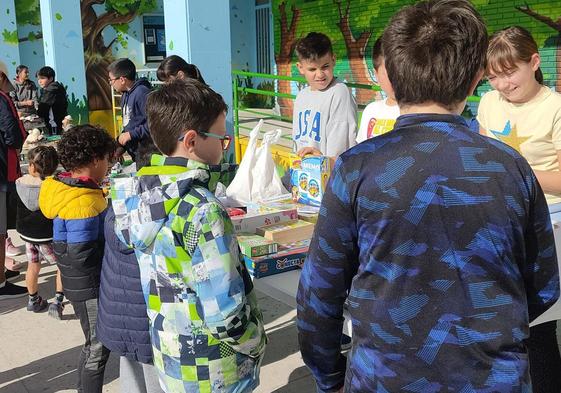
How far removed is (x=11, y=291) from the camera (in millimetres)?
4602

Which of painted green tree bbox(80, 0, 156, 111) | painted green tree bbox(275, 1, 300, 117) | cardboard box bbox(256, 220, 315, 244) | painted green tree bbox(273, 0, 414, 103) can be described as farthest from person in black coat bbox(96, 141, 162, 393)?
painted green tree bbox(80, 0, 156, 111)

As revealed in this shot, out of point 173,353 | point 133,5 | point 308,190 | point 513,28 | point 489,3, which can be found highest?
point 133,5

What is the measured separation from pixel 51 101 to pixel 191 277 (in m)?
9.57

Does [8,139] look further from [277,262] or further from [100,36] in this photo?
[100,36]

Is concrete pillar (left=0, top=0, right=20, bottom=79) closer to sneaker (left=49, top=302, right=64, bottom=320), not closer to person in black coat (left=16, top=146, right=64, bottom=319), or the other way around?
person in black coat (left=16, top=146, right=64, bottom=319)

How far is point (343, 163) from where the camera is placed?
3.86 feet

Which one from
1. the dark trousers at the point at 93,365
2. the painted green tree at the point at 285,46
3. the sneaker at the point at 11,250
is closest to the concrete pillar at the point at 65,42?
the painted green tree at the point at 285,46

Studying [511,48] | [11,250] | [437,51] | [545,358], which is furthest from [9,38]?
[437,51]

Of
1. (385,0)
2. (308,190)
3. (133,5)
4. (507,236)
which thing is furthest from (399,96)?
(133,5)

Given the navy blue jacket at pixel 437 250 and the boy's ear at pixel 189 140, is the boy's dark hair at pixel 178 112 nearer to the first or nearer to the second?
the boy's ear at pixel 189 140

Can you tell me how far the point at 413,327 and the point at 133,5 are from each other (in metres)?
15.8

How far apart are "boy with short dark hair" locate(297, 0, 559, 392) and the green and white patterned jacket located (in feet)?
1.76

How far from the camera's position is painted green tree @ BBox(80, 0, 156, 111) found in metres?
15.2

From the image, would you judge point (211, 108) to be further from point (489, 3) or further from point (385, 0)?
point (385, 0)
